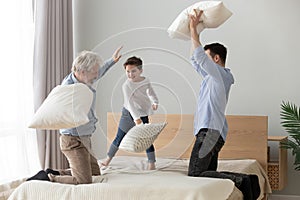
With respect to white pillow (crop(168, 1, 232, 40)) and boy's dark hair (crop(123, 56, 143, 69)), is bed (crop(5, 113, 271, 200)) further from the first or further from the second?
white pillow (crop(168, 1, 232, 40))

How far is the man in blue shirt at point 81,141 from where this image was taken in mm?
3029

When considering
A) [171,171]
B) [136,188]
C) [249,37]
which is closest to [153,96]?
[171,171]

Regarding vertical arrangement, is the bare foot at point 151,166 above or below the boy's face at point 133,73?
below

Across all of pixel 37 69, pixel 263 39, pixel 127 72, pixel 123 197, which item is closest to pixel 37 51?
pixel 37 69

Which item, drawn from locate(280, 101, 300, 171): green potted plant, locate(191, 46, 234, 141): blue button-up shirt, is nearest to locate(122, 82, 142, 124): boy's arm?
locate(191, 46, 234, 141): blue button-up shirt

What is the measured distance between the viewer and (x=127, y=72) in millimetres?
3297

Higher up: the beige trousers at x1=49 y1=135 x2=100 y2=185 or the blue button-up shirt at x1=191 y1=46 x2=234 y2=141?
the blue button-up shirt at x1=191 y1=46 x2=234 y2=141

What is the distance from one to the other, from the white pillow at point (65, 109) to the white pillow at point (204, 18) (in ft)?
1.97

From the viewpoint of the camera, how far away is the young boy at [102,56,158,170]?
328 centimetres

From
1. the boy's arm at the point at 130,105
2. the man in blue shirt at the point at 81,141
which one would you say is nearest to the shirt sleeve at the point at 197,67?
the boy's arm at the point at 130,105

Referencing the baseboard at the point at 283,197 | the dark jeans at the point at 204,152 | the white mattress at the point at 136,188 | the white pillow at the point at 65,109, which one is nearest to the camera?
the white mattress at the point at 136,188

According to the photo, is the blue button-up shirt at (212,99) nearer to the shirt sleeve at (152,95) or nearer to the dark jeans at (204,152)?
the dark jeans at (204,152)

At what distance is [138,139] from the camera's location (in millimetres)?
3264

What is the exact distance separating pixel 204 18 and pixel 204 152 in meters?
0.75
